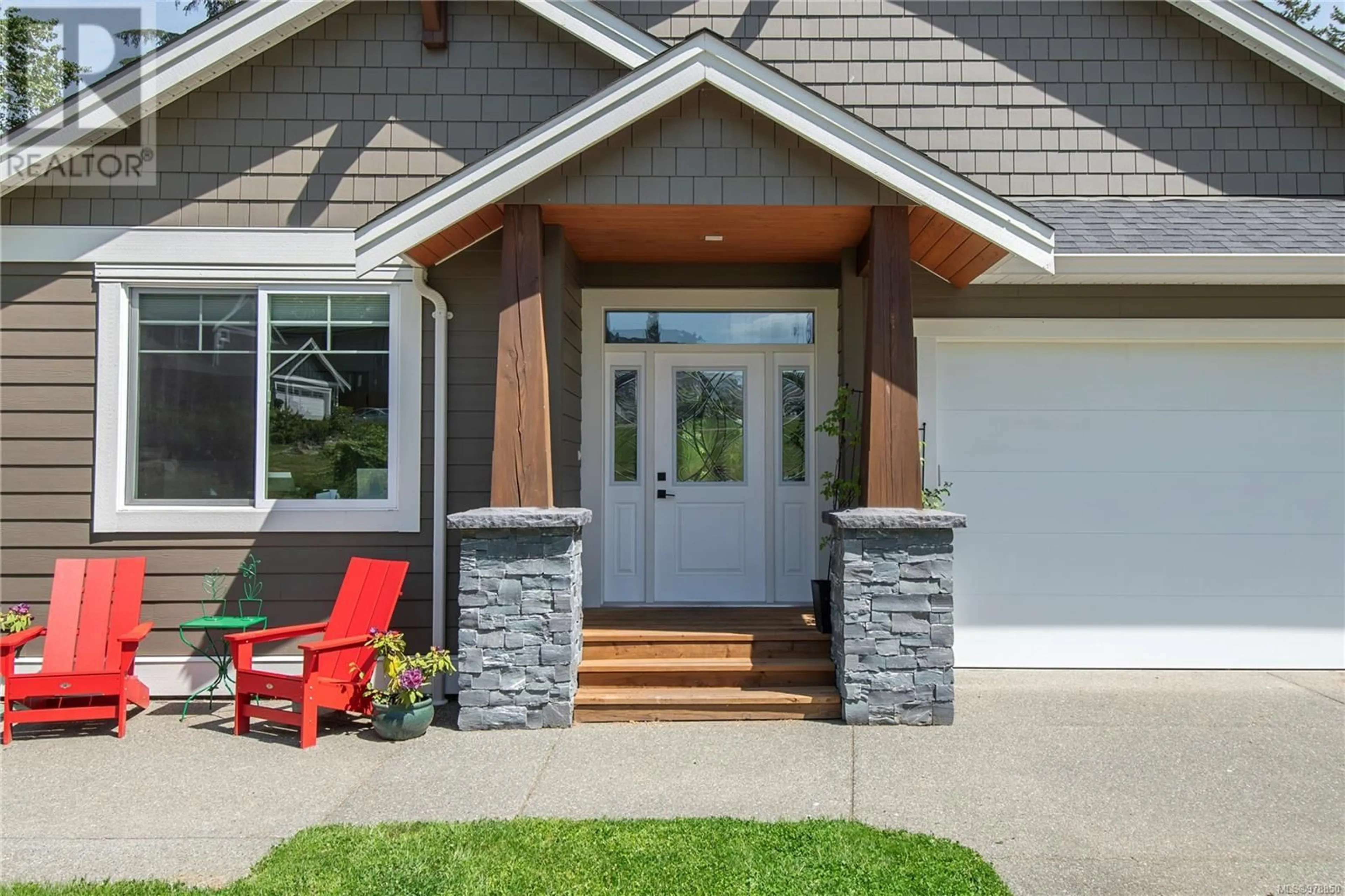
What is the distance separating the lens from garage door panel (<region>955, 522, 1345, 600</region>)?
21.6ft

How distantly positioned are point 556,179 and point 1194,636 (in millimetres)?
5237

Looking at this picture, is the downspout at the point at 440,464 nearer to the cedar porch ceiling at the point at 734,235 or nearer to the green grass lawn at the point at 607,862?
the cedar porch ceiling at the point at 734,235

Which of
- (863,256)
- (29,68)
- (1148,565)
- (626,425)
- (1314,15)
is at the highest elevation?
(1314,15)

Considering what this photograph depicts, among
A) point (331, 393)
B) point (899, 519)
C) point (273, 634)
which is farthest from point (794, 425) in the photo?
point (273, 634)

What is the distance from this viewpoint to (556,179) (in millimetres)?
5398

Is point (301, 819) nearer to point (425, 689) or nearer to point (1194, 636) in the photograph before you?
point (425, 689)

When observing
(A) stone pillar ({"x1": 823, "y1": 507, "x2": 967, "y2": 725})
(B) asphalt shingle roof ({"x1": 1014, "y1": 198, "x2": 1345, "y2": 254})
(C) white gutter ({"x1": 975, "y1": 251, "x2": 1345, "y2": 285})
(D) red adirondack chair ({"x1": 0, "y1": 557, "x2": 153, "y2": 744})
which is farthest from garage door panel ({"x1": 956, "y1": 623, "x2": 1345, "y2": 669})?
(D) red adirondack chair ({"x1": 0, "y1": 557, "x2": 153, "y2": 744})

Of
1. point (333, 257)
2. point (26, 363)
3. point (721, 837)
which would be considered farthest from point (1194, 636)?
point (26, 363)

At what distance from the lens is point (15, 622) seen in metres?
5.87

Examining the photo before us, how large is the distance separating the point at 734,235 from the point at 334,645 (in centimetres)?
344

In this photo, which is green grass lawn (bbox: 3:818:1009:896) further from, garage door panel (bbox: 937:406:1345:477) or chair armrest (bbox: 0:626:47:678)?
garage door panel (bbox: 937:406:1345:477)

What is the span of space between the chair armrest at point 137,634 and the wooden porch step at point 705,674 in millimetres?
2537

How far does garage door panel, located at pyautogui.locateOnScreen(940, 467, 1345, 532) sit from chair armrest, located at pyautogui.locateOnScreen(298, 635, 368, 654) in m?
3.99

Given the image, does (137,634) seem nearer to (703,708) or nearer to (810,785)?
(703,708)
